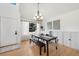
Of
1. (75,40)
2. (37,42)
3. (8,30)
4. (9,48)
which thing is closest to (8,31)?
(8,30)

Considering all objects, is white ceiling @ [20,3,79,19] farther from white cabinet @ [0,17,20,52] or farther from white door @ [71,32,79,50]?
white door @ [71,32,79,50]

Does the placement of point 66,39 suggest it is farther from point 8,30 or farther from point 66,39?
point 8,30

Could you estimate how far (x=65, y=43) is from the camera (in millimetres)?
1614

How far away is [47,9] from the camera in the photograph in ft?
5.29

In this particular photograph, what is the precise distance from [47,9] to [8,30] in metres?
0.98

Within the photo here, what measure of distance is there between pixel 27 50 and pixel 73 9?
135 cm

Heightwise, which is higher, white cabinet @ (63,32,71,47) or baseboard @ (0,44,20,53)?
white cabinet @ (63,32,71,47)

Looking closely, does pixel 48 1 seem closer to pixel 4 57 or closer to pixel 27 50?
pixel 27 50

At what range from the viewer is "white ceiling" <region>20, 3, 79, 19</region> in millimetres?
1534

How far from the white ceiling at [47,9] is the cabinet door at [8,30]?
298mm

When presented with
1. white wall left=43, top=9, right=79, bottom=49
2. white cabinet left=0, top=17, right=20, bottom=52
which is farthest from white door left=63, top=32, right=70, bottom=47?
white cabinet left=0, top=17, right=20, bottom=52

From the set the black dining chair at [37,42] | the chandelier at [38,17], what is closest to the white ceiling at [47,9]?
the chandelier at [38,17]

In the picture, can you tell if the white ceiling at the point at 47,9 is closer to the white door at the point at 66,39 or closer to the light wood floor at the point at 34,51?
the white door at the point at 66,39

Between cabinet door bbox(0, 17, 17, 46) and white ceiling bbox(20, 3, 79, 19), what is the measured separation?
0.30 m
